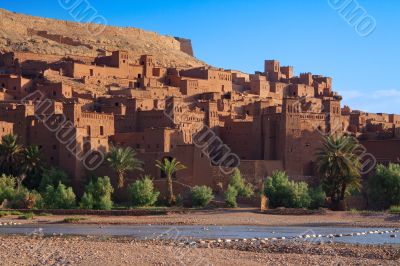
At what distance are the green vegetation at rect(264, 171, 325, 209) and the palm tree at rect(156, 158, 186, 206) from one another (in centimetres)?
490

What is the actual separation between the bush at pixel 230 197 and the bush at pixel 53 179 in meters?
9.08

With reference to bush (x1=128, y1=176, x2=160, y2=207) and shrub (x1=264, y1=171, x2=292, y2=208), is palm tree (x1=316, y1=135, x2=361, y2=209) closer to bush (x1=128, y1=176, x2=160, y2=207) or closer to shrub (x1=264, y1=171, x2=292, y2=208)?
shrub (x1=264, y1=171, x2=292, y2=208)

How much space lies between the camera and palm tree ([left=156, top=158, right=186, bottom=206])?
1778 inches

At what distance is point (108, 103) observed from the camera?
5650 centimetres

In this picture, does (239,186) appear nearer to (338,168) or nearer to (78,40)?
(338,168)

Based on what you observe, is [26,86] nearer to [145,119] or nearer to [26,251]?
[145,119]

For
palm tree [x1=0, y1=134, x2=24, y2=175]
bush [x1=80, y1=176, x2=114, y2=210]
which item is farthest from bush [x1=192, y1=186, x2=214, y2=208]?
palm tree [x1=0, y1=134, x2=24, y2=175]

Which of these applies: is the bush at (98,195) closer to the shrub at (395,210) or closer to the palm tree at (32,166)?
the palm tree at (32,166)

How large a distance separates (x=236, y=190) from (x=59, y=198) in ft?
30.6

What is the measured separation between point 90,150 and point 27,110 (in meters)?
5.69

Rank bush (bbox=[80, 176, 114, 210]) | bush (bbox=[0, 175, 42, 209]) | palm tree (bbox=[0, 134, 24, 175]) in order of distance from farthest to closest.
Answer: palm tree (bbox=[0, 134, 24, 175]) → bush (bbox=[0, 175, 42, 209]) → bush (bbox=[80, 176, 114, 210])

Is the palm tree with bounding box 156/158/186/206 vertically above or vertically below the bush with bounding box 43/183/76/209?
above

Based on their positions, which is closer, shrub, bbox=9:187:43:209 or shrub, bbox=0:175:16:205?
shrub, bbox=9:187:43:209

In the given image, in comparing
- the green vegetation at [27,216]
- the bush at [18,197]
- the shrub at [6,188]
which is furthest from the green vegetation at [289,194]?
the shrub at [6,188]
